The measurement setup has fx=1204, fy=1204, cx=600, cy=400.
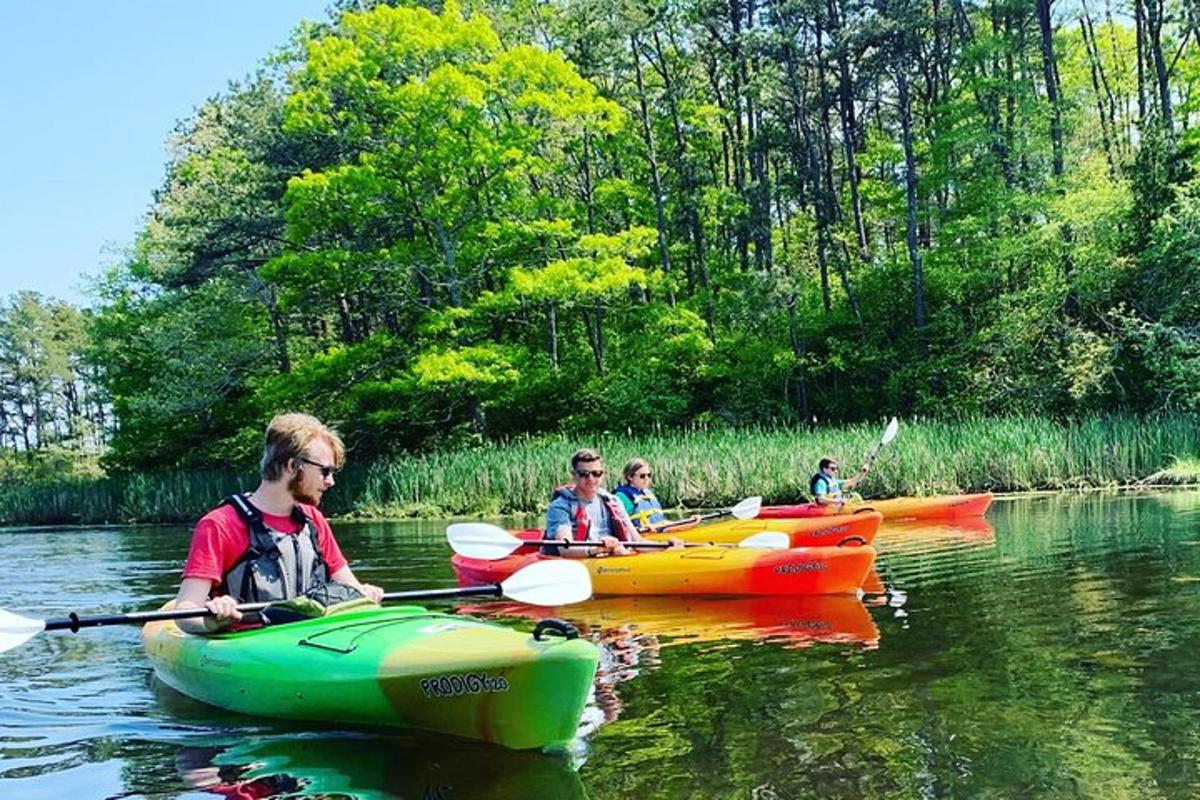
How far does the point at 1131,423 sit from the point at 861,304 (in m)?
9.98

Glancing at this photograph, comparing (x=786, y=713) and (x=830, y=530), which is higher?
(x=830, y=530)

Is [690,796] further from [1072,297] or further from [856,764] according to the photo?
[1072,297]

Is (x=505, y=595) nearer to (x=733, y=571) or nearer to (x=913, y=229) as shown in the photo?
(x=733, y=571)

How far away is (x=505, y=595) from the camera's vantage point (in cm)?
536

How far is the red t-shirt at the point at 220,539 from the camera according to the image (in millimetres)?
4938

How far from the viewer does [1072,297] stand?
23.6 m

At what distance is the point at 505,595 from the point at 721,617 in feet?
8.99

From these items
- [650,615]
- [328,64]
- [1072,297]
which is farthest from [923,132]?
[650,615]

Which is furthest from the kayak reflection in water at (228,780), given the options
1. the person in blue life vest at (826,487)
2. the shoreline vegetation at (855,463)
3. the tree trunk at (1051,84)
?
the tree trunk at (1051,84)

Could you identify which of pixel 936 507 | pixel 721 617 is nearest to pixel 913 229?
pixel 936 507

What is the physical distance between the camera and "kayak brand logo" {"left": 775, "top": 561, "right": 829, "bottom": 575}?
823 centimetres

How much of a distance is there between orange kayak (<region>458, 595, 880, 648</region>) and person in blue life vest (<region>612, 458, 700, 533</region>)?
144cm

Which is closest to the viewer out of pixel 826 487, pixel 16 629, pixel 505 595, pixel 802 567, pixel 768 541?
pixel 16 629

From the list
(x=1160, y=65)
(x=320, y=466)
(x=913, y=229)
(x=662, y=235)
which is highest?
(x=1160, y=65)
